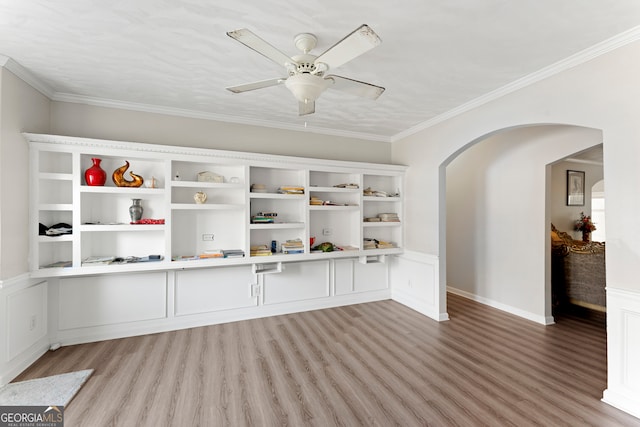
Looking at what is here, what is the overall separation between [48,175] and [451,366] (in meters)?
4.41

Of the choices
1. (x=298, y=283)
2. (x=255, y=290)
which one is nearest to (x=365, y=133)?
(x=298, y=283)

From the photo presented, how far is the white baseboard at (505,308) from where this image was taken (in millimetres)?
3681

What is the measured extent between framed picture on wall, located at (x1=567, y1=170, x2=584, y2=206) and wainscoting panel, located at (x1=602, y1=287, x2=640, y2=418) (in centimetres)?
402

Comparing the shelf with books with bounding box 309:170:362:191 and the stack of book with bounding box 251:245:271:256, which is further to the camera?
the shelf with books with bounding box 309:170:362:191

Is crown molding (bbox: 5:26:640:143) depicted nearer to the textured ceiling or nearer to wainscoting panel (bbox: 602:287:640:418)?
the textured ceiling

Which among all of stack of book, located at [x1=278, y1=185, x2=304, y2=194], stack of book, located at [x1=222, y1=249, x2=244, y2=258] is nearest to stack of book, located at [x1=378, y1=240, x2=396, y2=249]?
stack of book, located at [x1=278, y1=185, x2=304, y2=194]

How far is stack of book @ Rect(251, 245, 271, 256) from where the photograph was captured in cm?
375

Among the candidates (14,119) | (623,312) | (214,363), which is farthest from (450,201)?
(14,119)

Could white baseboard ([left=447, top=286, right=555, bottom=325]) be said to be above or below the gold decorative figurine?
below

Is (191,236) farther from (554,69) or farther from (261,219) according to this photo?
(554,69)

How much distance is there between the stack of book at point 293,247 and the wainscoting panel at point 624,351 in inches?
122

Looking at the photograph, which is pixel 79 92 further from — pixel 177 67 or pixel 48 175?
pixel 177 67

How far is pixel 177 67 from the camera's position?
8.46 feet

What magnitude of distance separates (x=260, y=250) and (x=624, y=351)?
3552 millimetres
